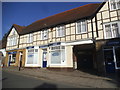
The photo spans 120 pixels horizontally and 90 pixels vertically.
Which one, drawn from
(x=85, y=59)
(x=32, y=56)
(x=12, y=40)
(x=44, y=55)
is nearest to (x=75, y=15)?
(x=85, y=59)

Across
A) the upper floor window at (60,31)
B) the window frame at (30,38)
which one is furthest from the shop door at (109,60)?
the window frame at (30,38)

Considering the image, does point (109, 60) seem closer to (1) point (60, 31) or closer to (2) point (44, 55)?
(1) point (60, 31)

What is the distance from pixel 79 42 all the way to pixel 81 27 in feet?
6.64

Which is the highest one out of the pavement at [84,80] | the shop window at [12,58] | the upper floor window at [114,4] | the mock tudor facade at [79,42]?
the upper floor window at [114,4]

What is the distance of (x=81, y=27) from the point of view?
1196 cm

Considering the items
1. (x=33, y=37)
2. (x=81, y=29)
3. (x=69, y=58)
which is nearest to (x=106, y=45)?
(x=81, y=29)

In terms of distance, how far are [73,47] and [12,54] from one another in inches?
524

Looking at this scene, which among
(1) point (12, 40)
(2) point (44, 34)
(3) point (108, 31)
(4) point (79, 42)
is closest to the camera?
(3) point (108, 31)

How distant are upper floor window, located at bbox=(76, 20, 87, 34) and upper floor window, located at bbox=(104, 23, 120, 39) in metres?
2.45

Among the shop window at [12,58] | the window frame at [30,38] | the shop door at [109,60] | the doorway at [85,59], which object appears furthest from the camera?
the shop window at [12,58]

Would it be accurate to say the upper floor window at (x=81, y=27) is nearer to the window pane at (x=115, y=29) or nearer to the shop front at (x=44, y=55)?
the window pane at (x=115, y=29)

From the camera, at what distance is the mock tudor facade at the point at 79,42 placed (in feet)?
32.8

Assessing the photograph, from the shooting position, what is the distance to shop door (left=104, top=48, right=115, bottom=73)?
9.78 metres

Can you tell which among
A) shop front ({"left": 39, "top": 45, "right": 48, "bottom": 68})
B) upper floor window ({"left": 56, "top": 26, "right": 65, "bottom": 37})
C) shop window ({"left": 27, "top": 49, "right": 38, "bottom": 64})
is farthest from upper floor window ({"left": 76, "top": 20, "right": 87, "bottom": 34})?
shop window ({"left": 27, "top": 49, "right": 38, "bottom": 64})
